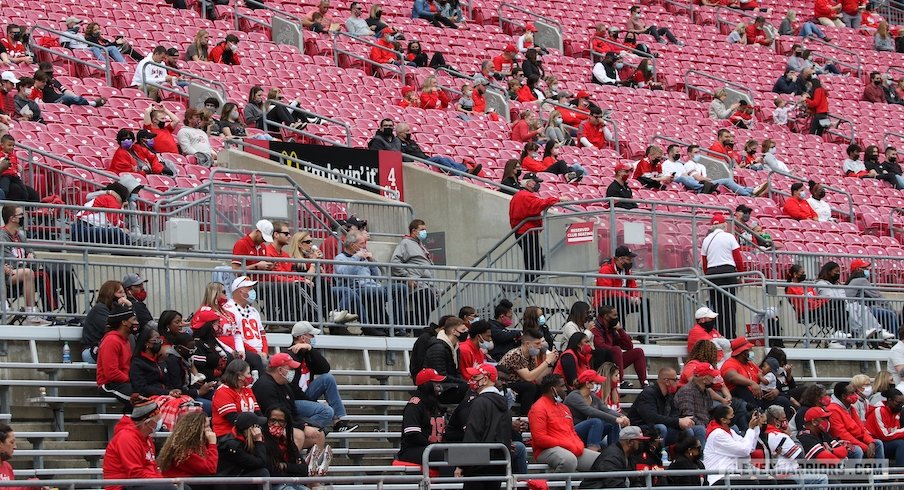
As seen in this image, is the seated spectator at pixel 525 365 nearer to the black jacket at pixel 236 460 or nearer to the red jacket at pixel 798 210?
the black jacket at pixel 236 460

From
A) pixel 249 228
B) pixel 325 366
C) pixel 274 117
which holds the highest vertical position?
pixel 274 117

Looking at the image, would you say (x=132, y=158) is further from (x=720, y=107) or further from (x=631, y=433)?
(x=720, y=107)

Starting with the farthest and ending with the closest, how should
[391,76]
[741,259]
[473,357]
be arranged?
[391,76]
[741,259]
[473,357]

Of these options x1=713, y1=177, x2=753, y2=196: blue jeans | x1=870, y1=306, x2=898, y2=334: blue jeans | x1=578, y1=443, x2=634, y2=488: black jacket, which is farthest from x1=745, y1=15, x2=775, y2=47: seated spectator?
x1=578, y1=443, x2=634, y2=488: black jacket

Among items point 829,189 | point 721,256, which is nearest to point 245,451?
point 721,256

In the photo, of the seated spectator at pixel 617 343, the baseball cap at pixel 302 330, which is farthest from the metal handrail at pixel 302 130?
the baseball cap at pixel 302 330

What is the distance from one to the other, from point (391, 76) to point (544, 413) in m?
14.0

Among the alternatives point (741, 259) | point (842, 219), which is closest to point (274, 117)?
point (741, 259)

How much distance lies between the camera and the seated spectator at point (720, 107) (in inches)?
1280

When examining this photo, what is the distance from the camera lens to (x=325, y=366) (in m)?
16.1

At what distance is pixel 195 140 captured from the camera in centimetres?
2331

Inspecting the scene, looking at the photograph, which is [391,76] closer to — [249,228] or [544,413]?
[249,228]

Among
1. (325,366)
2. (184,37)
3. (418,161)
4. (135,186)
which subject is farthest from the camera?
(184,37)

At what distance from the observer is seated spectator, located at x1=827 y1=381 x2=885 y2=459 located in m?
18.0
